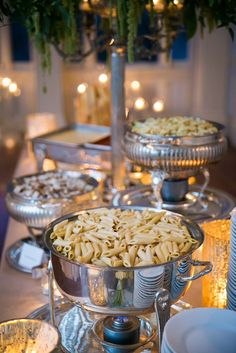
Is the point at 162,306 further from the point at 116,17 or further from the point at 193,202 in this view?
the point at 116,17

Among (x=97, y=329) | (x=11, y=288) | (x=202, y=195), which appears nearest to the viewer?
(x=97, y=329)

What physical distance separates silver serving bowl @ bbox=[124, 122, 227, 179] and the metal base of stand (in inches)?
16.5

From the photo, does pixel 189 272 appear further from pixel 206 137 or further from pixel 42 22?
pixel 42 22

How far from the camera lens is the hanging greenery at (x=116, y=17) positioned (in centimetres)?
127

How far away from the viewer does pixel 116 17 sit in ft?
4.72

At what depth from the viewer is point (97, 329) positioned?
1.02 m

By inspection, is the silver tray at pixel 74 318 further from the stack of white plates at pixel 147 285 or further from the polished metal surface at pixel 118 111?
the polished metal surface at pixel 118 111

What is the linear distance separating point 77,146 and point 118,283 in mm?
1253

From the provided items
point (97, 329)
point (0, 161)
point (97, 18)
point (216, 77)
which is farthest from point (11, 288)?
point (216, 77)

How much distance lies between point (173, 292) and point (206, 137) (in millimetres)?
587

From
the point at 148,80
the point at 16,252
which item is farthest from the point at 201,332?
the point at 148,80

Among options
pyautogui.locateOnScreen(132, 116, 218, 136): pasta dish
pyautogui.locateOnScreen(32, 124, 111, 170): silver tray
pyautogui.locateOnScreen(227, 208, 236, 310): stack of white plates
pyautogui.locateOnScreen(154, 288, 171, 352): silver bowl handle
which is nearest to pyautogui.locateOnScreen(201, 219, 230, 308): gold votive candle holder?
pyautogui.locateOnScreen(227, 208, 236, 310): stack of white plates

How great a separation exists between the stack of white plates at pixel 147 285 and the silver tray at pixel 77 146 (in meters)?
1.14

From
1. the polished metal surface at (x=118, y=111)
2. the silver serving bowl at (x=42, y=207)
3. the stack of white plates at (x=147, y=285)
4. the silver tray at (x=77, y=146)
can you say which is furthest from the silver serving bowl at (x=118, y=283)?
the silver tray at (x=77, y=146)
